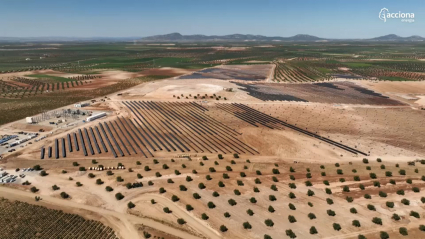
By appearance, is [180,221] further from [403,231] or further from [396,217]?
[396,217]

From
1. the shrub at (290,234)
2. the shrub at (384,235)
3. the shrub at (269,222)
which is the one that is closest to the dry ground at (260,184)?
the shrub at (269,222)

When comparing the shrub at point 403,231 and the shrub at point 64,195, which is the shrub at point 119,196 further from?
the shrub at point 403,231

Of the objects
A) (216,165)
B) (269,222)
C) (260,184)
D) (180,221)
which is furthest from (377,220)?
(216,165)

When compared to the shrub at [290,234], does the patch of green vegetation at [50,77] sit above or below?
above

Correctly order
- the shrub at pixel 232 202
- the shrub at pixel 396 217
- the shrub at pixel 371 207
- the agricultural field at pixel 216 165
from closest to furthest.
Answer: the agricultural field at pixel 216 165, the shrub at pixel 396 217, the shrub at pixel 371 207, the shrub at pixel 232 202

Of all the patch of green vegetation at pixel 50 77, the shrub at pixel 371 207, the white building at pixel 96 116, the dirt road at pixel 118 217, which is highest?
the patch of green vegetation at pixel 50 77

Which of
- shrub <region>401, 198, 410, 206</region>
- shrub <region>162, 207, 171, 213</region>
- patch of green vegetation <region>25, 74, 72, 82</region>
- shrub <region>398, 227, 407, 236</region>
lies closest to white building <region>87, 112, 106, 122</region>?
shrub <region>162, 207, 171, 213</region>
